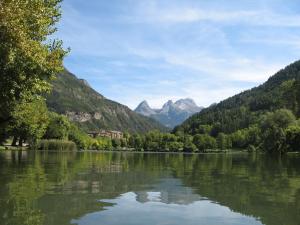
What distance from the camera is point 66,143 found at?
193 meters

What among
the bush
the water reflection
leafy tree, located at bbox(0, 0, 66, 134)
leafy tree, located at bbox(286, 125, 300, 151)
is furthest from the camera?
the bush

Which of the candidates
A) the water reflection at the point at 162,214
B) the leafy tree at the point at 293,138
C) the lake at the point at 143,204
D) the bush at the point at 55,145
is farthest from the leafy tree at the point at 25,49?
the bush at the point at 55,145

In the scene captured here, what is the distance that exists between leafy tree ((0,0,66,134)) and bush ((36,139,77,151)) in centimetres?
14720

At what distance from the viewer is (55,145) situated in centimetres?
18675

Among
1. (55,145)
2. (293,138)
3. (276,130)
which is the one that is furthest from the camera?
(55,145)

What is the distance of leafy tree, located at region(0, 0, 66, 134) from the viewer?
25.9 m

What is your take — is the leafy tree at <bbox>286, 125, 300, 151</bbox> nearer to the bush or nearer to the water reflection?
the bush

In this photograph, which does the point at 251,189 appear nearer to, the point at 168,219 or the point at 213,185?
the point at 213,185

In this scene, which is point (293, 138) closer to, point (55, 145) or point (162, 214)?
point (55, 145)

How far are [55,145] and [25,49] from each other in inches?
6423

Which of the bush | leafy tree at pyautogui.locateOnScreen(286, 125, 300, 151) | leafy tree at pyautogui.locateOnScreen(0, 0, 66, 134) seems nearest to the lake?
leafy tree at pyautogui.locateOnScreen(0, 0, 66, 134)

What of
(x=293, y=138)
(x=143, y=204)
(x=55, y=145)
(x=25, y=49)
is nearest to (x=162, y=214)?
(x=143, y=204)

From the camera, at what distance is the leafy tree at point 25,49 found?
85.0 feet

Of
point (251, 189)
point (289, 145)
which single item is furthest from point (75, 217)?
point (289, 145)
